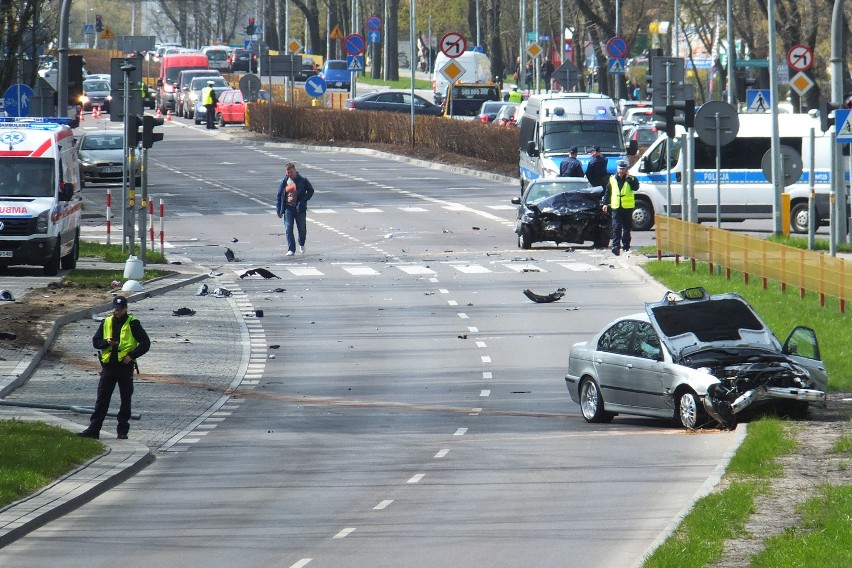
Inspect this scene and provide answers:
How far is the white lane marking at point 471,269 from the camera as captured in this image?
3195cm

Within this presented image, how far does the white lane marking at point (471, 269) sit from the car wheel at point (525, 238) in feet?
9.30

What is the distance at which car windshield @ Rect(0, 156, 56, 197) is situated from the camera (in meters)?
30.7

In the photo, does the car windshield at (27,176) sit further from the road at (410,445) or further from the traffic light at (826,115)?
the traffic light at (826,115)

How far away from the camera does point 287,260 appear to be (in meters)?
34.5

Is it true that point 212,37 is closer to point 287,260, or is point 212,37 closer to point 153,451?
point 287,260

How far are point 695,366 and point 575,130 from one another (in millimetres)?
24719

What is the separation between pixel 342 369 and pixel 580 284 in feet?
28.4

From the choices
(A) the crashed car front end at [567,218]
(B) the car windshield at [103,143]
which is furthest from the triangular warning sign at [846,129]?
(B) the car windshield at [103,143]

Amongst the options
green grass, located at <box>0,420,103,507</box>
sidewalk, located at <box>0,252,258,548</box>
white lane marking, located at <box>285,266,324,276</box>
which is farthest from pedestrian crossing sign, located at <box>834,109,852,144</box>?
green grass, located at <box>0,420,103,507</box>

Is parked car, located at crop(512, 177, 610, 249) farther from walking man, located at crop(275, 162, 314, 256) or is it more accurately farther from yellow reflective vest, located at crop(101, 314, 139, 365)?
yellow reflective vest, located at crop(101, 314, 139, 365)

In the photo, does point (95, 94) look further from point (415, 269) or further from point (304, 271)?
point (415, 269)

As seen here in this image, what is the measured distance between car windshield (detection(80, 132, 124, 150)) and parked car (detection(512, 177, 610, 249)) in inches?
709

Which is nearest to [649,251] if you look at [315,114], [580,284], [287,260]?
[580,284]

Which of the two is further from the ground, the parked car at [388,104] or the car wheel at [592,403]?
the parked car at [388,104]
